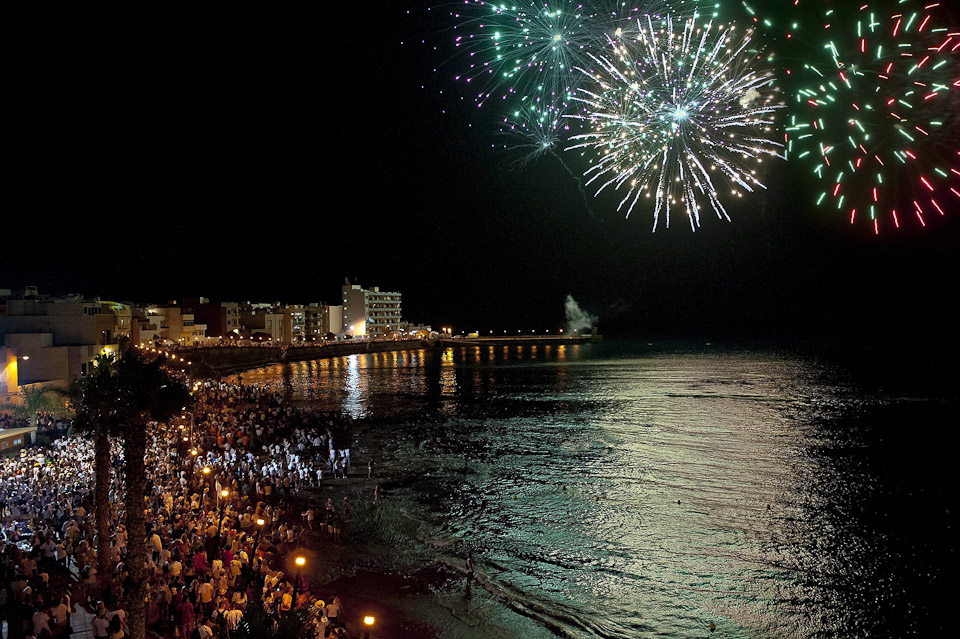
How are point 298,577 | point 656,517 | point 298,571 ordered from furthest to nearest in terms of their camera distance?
point 656,517 → point 298,571 → point 298,577

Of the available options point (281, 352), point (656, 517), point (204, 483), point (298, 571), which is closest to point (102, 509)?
point (298, 571)

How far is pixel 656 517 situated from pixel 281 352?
2890 inches

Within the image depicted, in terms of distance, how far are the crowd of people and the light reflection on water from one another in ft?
11.1

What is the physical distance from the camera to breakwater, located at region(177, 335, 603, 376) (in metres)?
64.1

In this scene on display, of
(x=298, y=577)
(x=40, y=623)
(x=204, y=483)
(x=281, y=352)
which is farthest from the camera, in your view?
(x=281, y=352)

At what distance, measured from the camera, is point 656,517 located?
774 inches

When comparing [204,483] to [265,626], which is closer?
[265,626]

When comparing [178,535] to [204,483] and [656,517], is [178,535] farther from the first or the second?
[656,517]

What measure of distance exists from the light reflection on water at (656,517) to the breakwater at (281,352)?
20843 mm

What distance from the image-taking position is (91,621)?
10047mm

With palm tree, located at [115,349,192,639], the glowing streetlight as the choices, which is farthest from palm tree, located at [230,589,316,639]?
the glowing streetlight

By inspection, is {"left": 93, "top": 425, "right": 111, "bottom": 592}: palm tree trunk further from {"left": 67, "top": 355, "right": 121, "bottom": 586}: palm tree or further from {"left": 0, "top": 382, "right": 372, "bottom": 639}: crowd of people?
{"left": 67, "top": 355, "right": 121, "bottom": 586}: palm tree

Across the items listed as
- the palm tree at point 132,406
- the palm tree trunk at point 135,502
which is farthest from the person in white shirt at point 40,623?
the palm tree at point 132,406

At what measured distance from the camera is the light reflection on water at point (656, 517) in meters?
13.6
